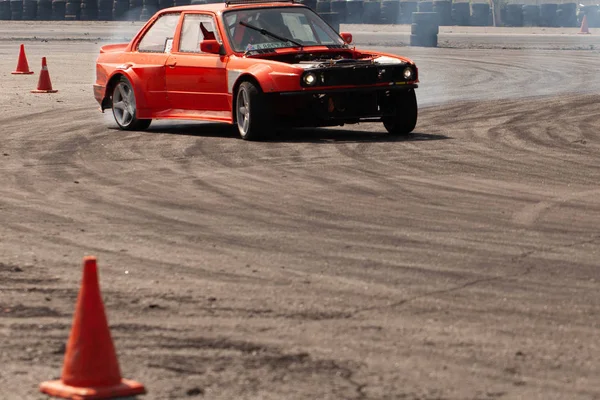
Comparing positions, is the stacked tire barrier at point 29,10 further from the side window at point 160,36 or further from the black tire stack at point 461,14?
the side window at point 160,36

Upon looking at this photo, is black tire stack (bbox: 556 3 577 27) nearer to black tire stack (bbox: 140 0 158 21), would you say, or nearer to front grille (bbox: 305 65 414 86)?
black tire stack (bbox: 140 0 158 21)

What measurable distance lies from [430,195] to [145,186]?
221 centimetres

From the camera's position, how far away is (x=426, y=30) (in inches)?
1366

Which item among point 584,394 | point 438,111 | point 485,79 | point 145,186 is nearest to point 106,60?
point 438,111

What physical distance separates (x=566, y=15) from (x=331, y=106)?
3939cm

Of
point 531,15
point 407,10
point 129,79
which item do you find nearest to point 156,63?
point 129,79

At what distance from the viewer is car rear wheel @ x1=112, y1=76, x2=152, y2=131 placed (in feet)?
49.0

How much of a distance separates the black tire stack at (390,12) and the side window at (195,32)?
35.7 m

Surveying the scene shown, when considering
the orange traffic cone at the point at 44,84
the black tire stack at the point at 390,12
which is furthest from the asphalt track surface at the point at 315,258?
the black tire stack at the point at 390,12

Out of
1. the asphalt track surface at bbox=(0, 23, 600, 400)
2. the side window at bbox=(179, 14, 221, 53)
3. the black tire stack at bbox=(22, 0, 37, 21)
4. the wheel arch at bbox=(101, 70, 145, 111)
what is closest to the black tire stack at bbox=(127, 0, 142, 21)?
the black tire stack at bbox=(22, 0, 37, 21)

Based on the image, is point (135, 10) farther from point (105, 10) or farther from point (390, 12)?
point (390, 12)

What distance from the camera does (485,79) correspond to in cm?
2298

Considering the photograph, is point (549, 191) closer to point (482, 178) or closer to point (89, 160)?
point (482, 178)

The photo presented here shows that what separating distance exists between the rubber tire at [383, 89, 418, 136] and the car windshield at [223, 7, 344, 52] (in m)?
1.13
